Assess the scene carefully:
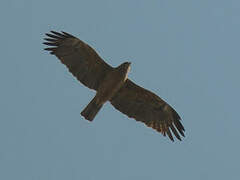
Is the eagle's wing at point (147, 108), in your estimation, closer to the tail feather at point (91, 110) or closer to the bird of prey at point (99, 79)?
the bird of prey at point (99, 79)

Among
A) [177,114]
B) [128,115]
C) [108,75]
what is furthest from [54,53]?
[177,114]

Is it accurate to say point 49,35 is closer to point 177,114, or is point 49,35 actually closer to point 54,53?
point 54,53

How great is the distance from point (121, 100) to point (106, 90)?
0.83 metres

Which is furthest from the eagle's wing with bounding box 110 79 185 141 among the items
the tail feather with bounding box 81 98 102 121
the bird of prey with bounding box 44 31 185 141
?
the tail feather with bounding box 81 98 102 121

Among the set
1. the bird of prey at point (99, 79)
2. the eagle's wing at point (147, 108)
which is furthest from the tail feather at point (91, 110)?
the eagle's wing at point (147, 108)

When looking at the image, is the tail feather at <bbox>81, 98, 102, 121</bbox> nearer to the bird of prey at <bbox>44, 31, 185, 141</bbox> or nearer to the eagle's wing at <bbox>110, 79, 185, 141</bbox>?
the bird of prey at <bbox>44, 31, 185, 141</bbox>

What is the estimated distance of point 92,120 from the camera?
53.8 feet

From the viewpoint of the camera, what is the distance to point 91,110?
1653 cm

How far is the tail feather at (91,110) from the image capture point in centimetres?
1647

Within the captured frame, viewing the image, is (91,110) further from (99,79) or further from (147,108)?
(147,108)

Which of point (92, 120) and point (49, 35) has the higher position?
point (49, 35)

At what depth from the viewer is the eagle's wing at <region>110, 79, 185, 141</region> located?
17.0 meters

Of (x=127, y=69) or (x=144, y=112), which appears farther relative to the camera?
(x=144, y=112)

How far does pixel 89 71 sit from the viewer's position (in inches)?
659
